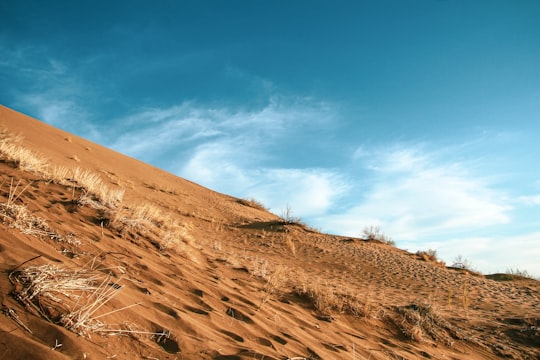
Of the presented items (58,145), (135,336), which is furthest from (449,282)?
(58,145)

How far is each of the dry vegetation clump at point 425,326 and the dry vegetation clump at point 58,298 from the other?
435 centimetres

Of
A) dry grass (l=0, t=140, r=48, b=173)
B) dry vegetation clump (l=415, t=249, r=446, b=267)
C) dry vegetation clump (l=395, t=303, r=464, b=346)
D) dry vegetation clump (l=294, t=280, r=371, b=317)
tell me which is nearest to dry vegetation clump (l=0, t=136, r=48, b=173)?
dry grass (l=0, t=140, r=48, b=173)

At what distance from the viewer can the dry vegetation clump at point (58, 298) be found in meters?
2.12

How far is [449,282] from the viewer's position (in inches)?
414

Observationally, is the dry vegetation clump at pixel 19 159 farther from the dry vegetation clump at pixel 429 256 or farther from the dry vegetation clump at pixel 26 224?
the dry vegetation clump at pixel 429 256

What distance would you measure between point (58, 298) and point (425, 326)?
520 cm

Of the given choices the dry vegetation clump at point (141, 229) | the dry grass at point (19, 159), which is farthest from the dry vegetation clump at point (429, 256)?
the dry grass at point (19, 159)

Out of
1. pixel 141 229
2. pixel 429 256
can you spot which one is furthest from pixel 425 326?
pixel 429 256

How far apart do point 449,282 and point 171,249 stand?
28.5 ft

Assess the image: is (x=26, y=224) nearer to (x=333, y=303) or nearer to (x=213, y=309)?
(x=213, y=309)

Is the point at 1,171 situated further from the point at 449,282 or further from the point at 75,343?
the point at 449,282

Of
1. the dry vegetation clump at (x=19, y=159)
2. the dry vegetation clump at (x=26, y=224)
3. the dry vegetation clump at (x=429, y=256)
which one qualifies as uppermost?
the dry vegetation clump at (x=429, y=256)

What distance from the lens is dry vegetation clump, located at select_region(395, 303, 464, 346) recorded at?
5.09 meters

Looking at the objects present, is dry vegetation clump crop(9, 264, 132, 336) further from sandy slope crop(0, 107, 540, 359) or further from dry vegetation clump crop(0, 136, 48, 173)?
A: dry vegetation clump crop(0, 136, 48, 173)
